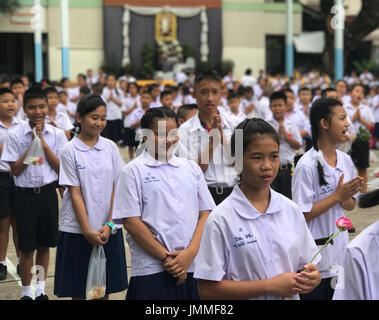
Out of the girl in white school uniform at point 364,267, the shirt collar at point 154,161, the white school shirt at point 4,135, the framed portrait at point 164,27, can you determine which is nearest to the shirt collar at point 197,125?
the shirt collar at point 154,161

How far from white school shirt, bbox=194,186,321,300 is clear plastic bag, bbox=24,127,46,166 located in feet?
8.59

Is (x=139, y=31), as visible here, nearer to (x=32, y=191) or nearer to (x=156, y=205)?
(x=32, y=191)

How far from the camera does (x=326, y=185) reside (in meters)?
3.83

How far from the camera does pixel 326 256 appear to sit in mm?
3660

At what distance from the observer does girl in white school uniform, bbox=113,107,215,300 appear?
11.3 feet

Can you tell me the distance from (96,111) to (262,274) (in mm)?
2080

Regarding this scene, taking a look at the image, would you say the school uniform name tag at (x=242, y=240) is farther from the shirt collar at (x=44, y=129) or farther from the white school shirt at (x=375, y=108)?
the white school shirt at (x=375, y=108)

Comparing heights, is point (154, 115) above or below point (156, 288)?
above

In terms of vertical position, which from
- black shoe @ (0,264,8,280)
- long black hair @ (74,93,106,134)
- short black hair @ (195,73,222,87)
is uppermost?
short black hair @ (195,73,222,87)

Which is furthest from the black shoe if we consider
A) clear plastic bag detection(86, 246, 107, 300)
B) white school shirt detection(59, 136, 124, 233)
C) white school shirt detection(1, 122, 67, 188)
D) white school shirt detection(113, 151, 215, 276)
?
white school shirt detection(113, 151, 215, 276)

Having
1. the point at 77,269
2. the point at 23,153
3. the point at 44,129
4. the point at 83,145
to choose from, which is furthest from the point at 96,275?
the point at 44,129

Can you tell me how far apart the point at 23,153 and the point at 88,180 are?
1004 mm

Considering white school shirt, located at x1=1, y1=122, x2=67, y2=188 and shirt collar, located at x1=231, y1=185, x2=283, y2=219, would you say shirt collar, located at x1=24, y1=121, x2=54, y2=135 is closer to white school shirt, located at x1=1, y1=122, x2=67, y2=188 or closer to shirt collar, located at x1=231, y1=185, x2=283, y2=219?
white school shirt, located at x1=1, y1=122, x2=67, y2=188

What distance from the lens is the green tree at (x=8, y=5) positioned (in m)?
26.3
